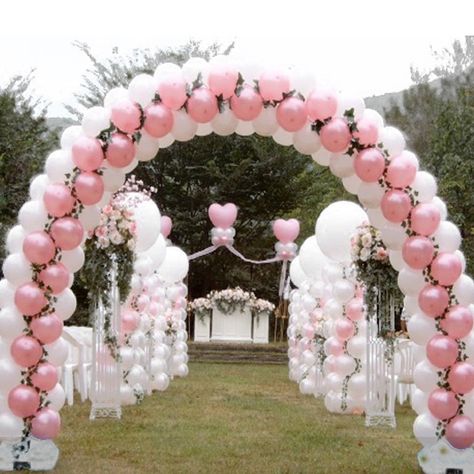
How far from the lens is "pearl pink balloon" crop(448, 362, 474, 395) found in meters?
7.23

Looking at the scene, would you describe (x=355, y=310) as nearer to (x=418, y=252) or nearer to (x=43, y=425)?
(x=418, y=252)

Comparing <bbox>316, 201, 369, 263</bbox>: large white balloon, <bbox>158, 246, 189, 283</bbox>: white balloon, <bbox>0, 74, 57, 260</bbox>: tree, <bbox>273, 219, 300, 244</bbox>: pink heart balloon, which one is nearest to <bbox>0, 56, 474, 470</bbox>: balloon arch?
<bbox>316, 201, 369, 263</bbox>: large white balloon

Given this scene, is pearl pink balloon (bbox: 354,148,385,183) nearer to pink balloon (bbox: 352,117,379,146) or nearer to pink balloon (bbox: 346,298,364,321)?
pink balloon (bbox: 352,117,379,146)

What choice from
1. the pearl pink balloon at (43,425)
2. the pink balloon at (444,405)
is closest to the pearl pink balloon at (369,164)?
the pink balloon at (444,405)

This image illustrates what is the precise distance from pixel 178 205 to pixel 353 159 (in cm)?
2210

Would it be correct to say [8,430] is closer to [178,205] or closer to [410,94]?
[178,205]

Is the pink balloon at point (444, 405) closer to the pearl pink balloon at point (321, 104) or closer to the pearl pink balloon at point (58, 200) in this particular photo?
the pearl pink balloon at point (321, 104)

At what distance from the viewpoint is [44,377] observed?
740 centimetres

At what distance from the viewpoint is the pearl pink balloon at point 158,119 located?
7.43 meters

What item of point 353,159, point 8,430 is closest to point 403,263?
point 353,159

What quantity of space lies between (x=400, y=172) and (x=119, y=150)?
96.2 inches

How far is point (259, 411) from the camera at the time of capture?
38.7 feet

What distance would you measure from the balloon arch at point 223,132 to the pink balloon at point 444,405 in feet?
0.03

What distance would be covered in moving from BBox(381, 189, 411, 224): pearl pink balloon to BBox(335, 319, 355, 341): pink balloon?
391cm
